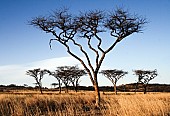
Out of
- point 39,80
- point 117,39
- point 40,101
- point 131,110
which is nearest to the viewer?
point 131,110

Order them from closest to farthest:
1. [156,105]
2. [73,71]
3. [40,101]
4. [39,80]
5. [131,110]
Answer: [131,110] < [156,105] < [40,101] < [73,71] < [39,80]

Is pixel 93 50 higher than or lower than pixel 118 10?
lower

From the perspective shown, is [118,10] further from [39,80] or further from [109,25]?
[39,80]

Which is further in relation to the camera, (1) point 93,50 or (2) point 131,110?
(1) point 93,50

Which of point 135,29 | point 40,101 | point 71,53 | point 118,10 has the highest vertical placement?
point 118,10

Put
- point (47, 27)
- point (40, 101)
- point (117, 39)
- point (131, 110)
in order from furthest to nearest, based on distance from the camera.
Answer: point (47, 27), point (117, 39), point (40, 101), point (131, 110)

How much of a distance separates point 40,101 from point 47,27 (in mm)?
5333

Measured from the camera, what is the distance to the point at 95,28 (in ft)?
62.6

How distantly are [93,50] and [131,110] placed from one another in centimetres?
951

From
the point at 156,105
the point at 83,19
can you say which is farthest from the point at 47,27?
the point at 156,105

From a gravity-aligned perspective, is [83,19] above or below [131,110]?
above

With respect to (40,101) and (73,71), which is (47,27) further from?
(73,71)

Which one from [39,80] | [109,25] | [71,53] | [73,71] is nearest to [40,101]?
[71,53]

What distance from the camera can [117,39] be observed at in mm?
18453
